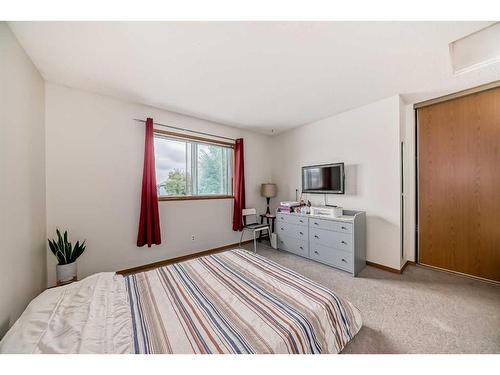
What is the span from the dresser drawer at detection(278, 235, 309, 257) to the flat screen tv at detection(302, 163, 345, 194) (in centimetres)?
93

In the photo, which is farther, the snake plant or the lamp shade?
the lamp shade

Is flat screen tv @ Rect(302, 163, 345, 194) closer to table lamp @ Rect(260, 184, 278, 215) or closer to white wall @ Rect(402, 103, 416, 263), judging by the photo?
table lamp @ Rect(260, 184, 278, 215)

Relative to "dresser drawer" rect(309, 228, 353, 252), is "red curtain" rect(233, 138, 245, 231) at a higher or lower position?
higher

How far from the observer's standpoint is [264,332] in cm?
90

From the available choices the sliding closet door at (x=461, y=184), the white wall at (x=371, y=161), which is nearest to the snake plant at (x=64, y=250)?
the white wall at (x=371, y=161)

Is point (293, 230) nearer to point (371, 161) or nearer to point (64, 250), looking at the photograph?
point (371, 161)

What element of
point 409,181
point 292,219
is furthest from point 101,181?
point 409,181

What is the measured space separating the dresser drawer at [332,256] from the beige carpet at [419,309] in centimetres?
10

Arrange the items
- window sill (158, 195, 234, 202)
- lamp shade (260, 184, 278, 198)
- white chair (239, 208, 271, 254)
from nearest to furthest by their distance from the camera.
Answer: window sill (158, 195, 234, 202), white chair (239, 208, 271, 254), lamp shade (260, 184, 278, 198)

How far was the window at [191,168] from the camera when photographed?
117 inches

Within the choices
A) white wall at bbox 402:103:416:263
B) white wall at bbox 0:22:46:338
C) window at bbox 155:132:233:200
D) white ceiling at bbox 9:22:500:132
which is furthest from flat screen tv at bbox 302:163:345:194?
white wall at bbox 0:22:46:338

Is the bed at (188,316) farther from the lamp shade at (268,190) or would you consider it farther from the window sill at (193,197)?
the lamp shade at (268,190)

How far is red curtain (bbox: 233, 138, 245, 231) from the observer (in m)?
3.59
